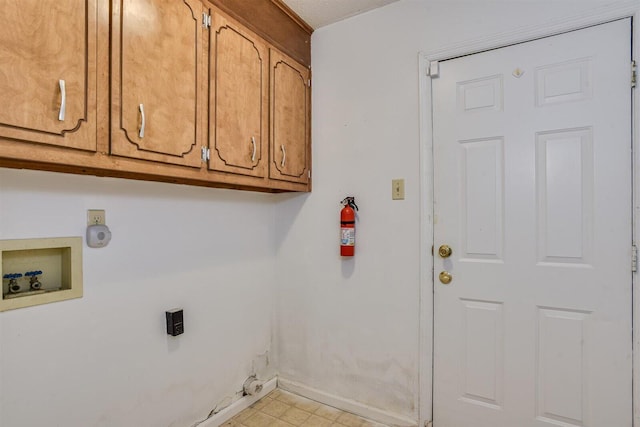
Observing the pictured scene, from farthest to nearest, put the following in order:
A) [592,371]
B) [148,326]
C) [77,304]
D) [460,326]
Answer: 1. [460,326]
2. [148,326]
3. [592,371]
4. [77,304]

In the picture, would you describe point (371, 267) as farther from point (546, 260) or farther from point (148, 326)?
point (148, 326)

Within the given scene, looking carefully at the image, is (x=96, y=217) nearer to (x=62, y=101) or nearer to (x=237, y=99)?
(x=62, y=101)

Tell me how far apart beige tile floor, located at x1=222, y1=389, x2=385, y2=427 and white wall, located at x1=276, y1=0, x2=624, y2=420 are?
0.36 feet

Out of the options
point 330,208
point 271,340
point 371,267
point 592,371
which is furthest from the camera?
point 271,340

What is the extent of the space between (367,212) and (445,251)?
0.50 m

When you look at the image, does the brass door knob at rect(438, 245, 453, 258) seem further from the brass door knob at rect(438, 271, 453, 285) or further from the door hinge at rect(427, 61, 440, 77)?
the door hinge at rect(427, 61, 440, 77)

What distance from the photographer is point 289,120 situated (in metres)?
2.09

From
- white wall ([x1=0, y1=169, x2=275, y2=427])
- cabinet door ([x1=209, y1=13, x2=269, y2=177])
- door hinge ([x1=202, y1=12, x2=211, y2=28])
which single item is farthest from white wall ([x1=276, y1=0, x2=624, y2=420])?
door hinge ([x1=202, y1=12, x2=211, y2=28])

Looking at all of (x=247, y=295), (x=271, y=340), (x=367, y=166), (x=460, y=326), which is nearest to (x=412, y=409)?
(x=460, y=326)

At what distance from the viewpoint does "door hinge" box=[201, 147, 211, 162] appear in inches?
61.1

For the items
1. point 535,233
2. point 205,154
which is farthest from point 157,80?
point 535,233

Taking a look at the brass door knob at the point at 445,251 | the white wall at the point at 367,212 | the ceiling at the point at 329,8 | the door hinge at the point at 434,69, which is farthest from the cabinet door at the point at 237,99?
the brass door knob at the point at 445,251

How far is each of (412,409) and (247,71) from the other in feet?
6.64

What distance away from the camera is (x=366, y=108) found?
208 centimetres
